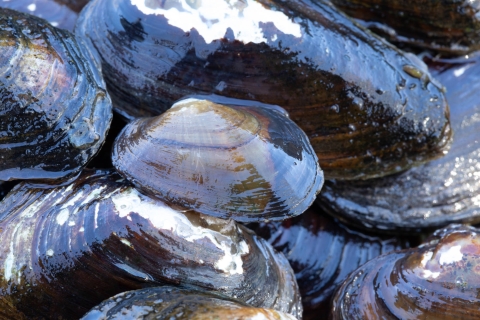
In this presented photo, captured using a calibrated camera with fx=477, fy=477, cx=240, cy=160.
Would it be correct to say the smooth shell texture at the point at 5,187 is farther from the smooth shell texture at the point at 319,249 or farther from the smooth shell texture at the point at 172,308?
the smooth shell texture at the point at 319,249

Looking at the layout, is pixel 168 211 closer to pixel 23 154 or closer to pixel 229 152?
pixel 229 152

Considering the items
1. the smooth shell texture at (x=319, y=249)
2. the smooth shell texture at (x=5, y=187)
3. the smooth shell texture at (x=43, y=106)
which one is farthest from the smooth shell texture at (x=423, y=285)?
the smooth shell texture at (x=5, y=187)

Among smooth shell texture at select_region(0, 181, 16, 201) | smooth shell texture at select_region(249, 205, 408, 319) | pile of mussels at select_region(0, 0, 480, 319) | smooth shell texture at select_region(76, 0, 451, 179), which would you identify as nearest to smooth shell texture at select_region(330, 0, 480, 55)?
pile of mussels at select_region(0, 0, 480, 319)

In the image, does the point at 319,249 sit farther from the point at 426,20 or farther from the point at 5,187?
the point at 5,187

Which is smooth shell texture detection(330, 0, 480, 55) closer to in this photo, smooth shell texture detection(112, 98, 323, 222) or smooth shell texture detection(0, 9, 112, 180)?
smooth shell texture detection(112, 98, 323, 222)

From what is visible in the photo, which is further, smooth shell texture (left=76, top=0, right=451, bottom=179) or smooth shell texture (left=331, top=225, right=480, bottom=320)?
smooth shell texture (left=76, top=0, right=451, bottom=179)

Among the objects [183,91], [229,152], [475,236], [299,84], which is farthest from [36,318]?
[475,236]
